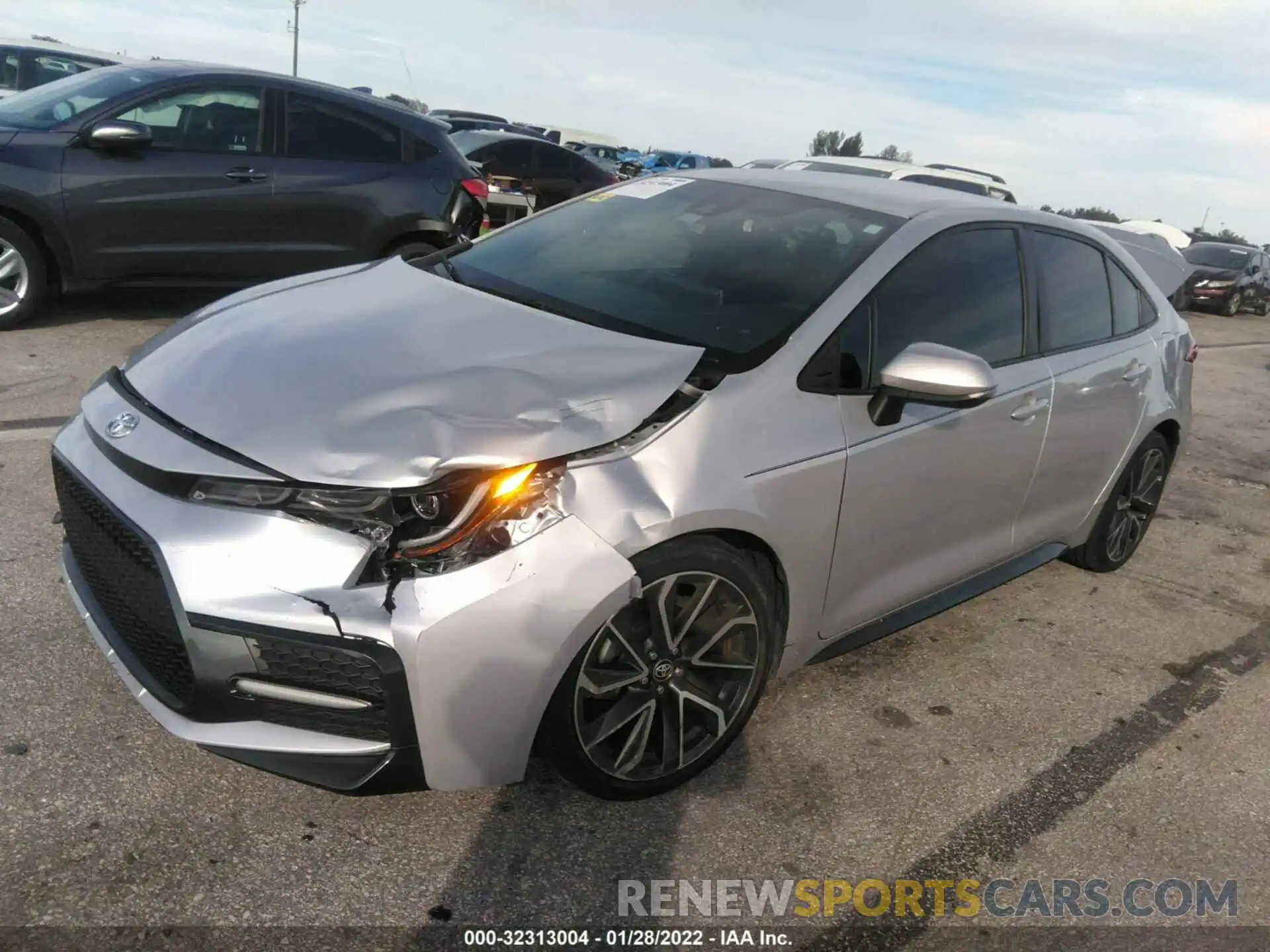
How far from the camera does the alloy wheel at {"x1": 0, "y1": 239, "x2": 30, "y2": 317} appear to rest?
20.4 ft

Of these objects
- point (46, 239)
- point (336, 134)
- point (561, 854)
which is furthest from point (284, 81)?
point (561, 854)

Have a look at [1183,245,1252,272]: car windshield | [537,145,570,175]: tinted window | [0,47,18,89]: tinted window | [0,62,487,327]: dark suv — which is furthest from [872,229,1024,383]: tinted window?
[1183,245,1252,272]: car windshield

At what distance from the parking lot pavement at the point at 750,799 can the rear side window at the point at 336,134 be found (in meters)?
3.51

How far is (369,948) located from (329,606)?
72cm

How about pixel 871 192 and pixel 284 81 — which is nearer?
Answer: pixel 871 192

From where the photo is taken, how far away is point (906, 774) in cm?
305

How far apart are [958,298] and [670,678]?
1.64 meters

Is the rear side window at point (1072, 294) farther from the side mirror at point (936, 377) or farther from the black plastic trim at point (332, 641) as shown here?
the black plastic trim at point (332, 641)

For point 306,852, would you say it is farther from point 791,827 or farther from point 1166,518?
point 1166,518

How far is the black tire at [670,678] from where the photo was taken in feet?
8.11

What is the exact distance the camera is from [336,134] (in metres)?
7.22

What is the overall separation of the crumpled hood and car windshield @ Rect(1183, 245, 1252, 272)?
23132 mm

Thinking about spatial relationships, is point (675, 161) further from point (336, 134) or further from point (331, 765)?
point (331, 765)

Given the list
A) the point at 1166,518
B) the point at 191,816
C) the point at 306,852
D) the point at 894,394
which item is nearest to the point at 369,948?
the point at 306,852
